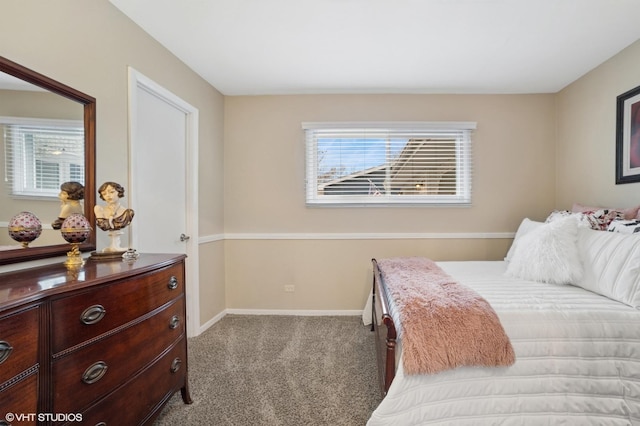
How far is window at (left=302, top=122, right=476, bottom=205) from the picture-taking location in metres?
3.06

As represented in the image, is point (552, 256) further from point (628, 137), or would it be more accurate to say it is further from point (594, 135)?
point (594, 135)

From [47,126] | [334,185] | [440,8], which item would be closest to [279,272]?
[334,185]

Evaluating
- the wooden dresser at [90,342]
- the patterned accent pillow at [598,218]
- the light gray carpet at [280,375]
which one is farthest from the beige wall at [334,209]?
the wooden dresser at [90,342]

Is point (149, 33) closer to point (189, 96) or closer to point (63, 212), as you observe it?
point (189, 96)

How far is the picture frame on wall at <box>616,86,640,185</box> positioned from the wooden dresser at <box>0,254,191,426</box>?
3.43m

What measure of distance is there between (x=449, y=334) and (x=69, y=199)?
2097 mm

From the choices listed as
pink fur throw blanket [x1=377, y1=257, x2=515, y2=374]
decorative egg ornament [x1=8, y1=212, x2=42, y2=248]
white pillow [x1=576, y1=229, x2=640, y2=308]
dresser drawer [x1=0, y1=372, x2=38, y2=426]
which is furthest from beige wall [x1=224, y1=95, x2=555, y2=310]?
dresser drawer [x1=0, y1=372, x2=38, y2=426]

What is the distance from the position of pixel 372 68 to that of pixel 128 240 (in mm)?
2449

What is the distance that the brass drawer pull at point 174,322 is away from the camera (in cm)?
152

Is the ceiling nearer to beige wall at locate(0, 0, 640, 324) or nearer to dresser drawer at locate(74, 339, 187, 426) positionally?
beige wall at locate(0, 0, 640, 324)

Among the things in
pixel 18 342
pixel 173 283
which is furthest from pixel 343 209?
pixel 18 342

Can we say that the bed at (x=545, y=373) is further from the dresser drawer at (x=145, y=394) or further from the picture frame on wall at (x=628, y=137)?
the dresser drawer at (x=145, y=394)

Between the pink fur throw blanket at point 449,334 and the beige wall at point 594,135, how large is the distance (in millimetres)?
1895

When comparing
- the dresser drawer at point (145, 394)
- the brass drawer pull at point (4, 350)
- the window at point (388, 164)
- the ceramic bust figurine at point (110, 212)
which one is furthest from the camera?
the window at point (388, 164)
